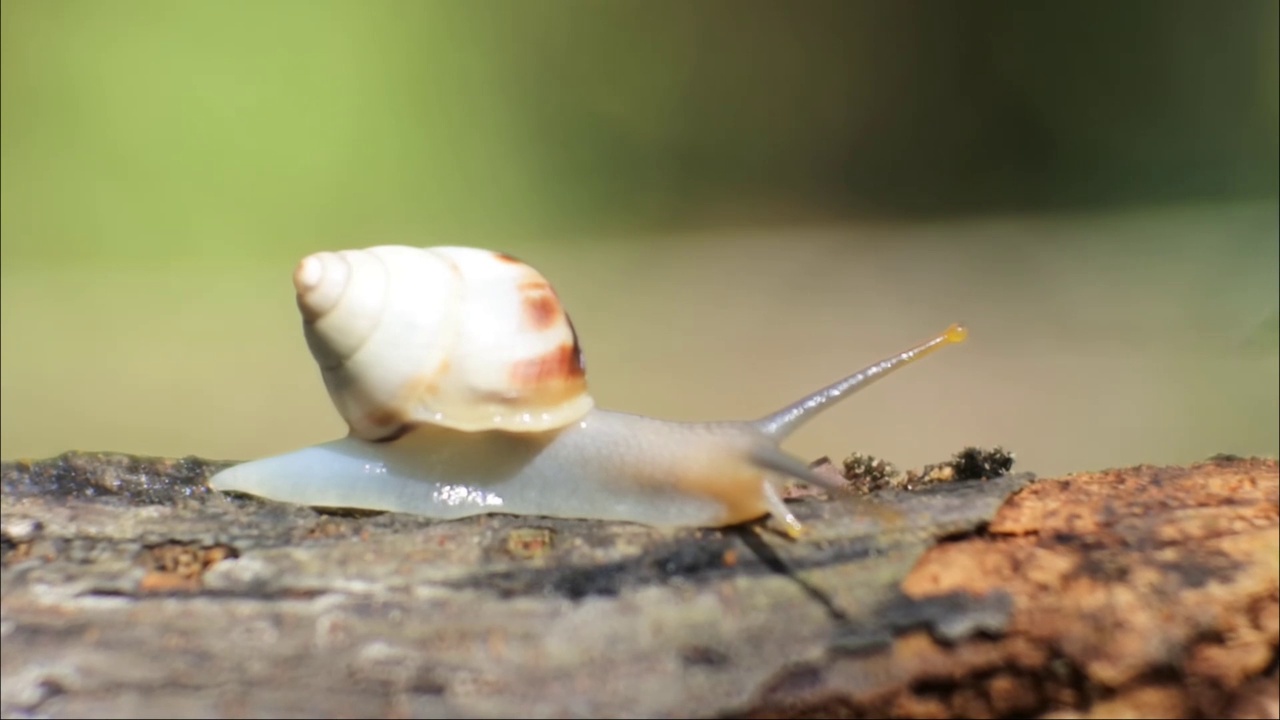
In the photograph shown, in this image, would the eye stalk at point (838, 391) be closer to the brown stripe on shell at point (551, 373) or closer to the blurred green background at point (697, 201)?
the brown stripe on shell at point (551, 373)

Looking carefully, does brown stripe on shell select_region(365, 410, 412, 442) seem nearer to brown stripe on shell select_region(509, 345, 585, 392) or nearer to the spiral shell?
the spiral shell

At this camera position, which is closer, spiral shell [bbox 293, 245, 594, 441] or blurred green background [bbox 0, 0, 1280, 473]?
spiral shell [bbox 293, 245, 594, 441]

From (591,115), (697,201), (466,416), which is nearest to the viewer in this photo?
(466,416)

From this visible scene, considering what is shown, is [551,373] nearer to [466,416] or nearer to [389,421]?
[466,416]

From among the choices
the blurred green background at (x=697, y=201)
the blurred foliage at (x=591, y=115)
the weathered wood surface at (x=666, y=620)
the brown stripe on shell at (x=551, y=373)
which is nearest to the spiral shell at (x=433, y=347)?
the brown stripe on shell at (x=551, y=373)

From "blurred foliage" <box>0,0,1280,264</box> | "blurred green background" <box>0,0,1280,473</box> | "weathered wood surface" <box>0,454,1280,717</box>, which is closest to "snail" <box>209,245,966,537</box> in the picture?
"weathered wood surface" <box>0,454,1280,717</box>

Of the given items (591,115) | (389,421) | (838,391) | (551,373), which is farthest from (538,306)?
(591,115)
